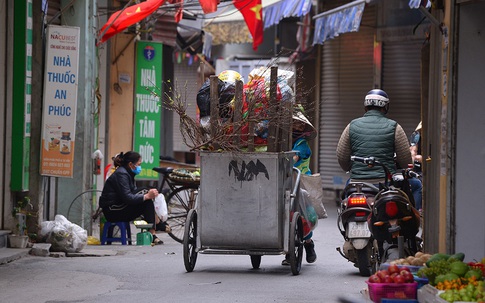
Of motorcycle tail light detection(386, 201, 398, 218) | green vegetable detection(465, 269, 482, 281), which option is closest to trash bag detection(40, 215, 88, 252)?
motorcycle tail light detection(386, 201, 398, 218)

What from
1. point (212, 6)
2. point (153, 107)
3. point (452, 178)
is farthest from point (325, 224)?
point (452, 178)

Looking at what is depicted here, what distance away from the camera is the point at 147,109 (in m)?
19.8

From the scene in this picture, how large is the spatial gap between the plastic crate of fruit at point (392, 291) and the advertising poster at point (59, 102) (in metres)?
7.07

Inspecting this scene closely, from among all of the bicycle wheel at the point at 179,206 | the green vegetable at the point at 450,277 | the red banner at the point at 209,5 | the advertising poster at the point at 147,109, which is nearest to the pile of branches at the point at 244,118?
the green vegetable at the point at 450,277

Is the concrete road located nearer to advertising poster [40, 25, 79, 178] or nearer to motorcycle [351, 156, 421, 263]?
motorcycle [351, 156, 421, 263]

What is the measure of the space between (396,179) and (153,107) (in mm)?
9945

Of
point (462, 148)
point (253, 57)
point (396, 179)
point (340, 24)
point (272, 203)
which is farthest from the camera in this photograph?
point (253, 57)

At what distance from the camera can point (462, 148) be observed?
9.80 metres

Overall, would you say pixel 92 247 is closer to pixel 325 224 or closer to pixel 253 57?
pixel 325 224

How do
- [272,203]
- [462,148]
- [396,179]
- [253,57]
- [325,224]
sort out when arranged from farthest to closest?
[253,57], [325,224], [272,203], [396,179], [462,148]

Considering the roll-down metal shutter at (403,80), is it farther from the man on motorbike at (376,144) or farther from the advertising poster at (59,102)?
the man on motorbike at (376,144)

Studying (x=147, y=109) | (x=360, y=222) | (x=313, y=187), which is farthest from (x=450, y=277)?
(x=147, y=109)

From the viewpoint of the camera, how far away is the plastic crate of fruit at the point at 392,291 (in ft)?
26.8

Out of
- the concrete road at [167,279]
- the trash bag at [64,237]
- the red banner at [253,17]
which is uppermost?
the red banner at [253,17]
